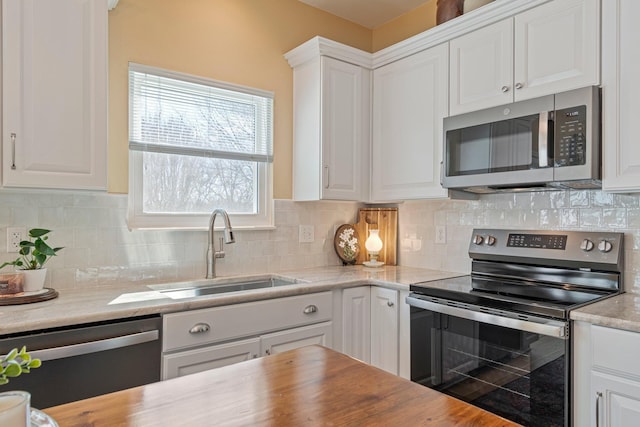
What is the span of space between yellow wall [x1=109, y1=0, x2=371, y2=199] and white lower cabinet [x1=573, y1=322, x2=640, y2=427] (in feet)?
6.33

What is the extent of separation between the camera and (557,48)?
1.97m

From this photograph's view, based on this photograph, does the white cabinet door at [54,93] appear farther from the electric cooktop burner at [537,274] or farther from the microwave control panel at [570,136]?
the microwave control panel at [570,136]

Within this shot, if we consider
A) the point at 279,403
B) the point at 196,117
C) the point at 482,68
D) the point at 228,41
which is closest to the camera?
the point at 279,403

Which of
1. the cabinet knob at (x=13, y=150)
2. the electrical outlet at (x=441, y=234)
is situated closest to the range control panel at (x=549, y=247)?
the electrical outlet at (x=441, y=234)

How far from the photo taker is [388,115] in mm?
2838

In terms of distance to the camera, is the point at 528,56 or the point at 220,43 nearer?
the point at 528,56

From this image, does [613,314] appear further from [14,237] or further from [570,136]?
[14,237]

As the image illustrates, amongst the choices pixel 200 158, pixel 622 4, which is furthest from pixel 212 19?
pixel 622 4

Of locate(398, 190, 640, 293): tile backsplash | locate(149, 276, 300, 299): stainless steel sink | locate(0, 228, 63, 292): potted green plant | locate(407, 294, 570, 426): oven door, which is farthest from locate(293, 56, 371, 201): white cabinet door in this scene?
locate(0, 228, 63, 292): potted green plant

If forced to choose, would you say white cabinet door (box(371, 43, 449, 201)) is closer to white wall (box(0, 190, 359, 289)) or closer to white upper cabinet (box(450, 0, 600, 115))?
white upper cabinet (box(450, 0, 600, 115))

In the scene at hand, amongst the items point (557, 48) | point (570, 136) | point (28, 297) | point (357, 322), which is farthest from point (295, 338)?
point (557, 48)

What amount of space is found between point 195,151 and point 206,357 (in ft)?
4.01

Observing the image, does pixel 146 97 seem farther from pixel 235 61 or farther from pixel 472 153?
pixel 472 153

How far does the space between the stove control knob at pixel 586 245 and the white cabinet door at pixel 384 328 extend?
966mm
